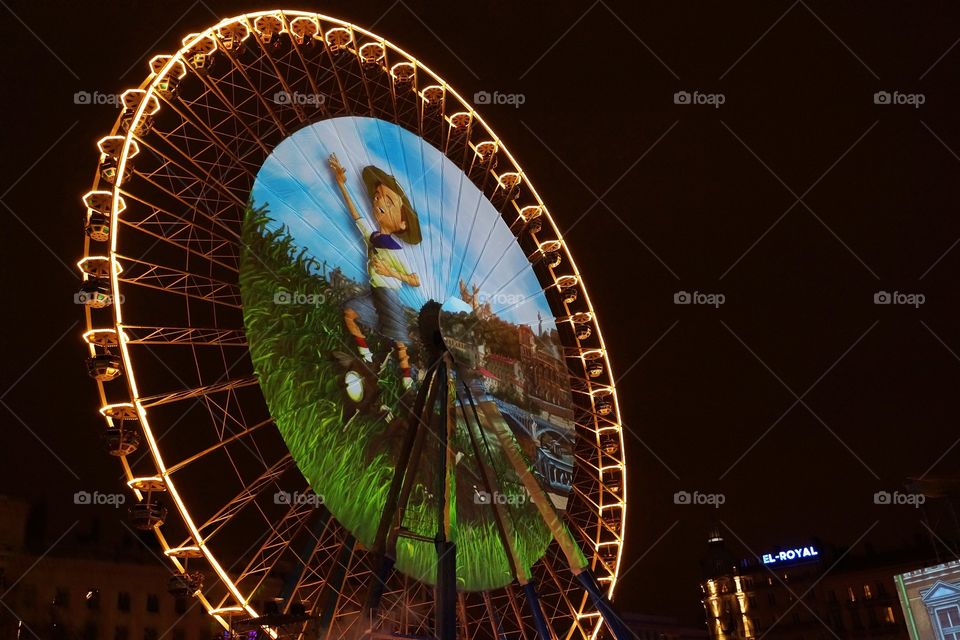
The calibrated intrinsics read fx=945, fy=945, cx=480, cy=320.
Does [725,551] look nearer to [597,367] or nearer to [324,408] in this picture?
[597,367]

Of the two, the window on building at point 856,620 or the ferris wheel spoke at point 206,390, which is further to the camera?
the window on building at point 856,620

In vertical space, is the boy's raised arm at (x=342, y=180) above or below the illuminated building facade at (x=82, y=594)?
above

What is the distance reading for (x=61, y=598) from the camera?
172 ft

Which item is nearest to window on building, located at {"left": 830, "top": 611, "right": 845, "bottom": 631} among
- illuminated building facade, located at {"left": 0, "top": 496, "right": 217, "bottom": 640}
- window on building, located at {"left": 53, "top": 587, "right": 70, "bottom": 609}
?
illuminated building facade, located at {"left": 0, "top": 496, "right": 217, "bottom": 640}

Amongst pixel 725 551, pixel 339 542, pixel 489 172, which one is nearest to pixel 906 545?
pixel 725 551

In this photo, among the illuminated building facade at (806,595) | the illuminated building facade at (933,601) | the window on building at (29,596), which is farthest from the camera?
the illuminated building facade at (806,595)

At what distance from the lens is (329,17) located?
25.0 meters

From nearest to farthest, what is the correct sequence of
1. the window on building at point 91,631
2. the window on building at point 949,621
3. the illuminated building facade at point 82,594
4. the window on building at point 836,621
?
the window on building at point 949,621, the illuminated building facade at point 82,594, the window on building at point 91,631, the window on building at point 836,621

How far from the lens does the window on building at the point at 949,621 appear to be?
118ft

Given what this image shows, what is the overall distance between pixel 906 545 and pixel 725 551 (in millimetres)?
21773

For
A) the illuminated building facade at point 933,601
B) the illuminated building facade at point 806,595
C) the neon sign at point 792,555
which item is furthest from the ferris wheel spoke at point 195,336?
the neon sign at point 792,555

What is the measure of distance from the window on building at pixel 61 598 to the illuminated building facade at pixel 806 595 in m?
53.4

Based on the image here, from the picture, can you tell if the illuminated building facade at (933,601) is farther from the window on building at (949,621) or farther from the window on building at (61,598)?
the window on building at (61,598)

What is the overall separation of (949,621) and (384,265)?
Answer: 2756 cm
